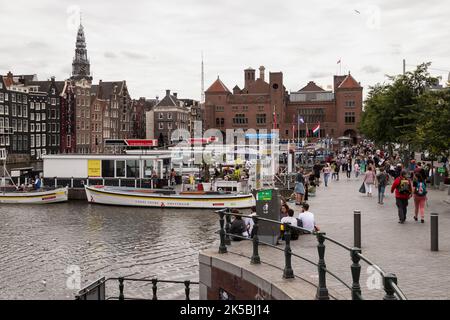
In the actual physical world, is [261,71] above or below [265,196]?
above

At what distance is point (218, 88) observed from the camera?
13962 centimetres

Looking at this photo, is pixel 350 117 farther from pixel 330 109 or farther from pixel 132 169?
pixel 132 169

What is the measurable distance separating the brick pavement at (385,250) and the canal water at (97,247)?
5.30 metres

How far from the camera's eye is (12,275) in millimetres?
21094

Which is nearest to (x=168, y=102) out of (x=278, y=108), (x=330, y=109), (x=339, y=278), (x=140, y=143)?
(x=278, y=108)

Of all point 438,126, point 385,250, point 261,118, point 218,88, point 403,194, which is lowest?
point 385,250

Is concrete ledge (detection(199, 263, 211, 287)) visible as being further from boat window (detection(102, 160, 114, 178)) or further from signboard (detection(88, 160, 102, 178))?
signboard (detection(88, 160, 102, 178))

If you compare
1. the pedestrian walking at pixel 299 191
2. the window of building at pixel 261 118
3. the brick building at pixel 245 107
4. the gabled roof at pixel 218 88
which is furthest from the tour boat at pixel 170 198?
the gabled roof at pixel 218 88

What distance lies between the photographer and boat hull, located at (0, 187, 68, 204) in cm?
4372

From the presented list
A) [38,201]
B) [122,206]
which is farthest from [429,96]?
[38,201]

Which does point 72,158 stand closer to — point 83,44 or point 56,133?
point 56,133

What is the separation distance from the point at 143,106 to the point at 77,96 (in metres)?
31.6

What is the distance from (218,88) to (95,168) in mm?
95674

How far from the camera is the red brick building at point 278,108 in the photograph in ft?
446
